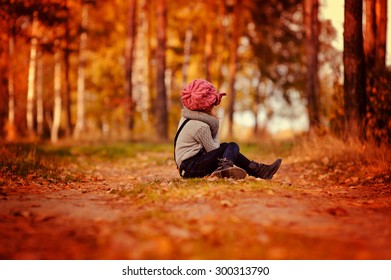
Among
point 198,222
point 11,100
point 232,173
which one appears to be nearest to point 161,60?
point 11,100

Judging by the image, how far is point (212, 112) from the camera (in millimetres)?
8234

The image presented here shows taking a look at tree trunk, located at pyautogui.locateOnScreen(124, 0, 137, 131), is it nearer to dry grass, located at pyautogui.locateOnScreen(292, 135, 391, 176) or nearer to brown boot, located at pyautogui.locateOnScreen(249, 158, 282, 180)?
dry grass, located at pyautogui.locateOnScreen(292, 135, 391, 176)

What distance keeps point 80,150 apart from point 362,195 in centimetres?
1130

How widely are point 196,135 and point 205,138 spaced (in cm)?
13

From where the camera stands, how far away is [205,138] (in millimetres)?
7957

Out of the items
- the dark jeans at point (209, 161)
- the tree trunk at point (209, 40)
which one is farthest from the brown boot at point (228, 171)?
the tree trunk at point (209, 40)

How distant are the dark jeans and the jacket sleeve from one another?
0.10m

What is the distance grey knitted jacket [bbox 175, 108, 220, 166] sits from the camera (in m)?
7.93

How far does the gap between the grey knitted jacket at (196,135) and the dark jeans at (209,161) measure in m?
0.09

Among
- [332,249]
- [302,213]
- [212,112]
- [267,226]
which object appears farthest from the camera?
[212,112]

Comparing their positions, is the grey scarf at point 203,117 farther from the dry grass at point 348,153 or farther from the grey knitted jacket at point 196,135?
the dry grass at point 348,153

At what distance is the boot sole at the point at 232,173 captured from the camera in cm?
772

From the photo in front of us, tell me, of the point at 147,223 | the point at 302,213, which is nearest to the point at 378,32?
the point at 302,213
